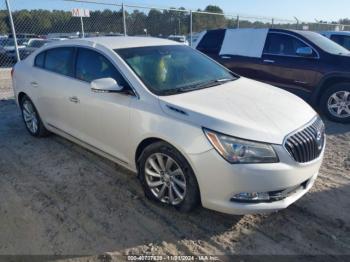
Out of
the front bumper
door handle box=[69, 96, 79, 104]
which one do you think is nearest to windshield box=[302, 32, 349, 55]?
the front bumper

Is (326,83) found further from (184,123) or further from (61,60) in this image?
(61,60)

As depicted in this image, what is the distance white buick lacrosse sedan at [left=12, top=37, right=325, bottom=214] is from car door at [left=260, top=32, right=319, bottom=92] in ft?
9.45

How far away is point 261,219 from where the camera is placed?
3.09 metres

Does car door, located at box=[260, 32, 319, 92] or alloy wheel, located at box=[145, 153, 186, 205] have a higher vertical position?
car door, located at box=[260, 32, 319, 92]

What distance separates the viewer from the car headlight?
263 cm

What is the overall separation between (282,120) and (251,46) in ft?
15.6

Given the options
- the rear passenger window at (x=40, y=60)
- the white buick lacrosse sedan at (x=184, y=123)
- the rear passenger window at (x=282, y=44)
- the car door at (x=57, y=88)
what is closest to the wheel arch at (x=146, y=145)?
the white buick lacrosse sedan at (x=184, y=123)

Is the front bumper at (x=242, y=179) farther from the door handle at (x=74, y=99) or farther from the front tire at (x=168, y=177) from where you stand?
the door handle at (x=74, y=99)

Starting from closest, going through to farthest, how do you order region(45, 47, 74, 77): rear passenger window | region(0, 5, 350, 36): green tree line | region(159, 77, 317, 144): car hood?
region(159, 77, 317, 144): car hood, region(45, 47, 74, 77): rear passenger window, region(0, 5, 350, 36): green tree line

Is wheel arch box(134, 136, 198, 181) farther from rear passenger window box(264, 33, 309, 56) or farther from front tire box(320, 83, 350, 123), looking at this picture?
rear passenger window box(264, 33, 309, 56)

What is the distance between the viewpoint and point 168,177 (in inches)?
124

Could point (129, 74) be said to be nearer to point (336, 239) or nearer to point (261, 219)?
point (261, 219)

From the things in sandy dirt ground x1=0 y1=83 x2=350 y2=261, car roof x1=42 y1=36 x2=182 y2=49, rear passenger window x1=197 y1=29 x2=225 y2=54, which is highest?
car roof x1=42 y1=36 x2=182 y2=49

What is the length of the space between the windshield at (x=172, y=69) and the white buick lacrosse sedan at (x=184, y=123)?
14 mm
